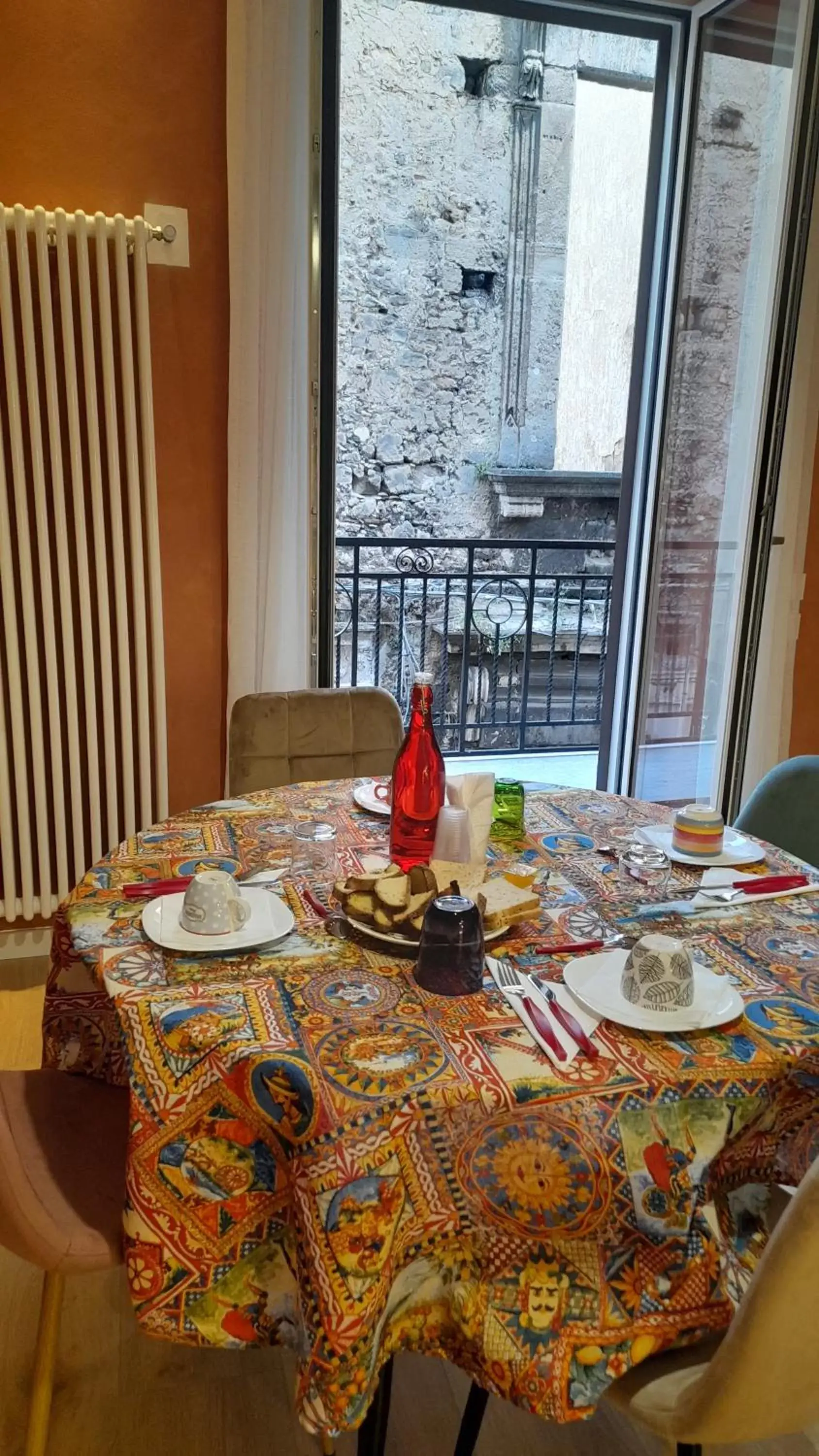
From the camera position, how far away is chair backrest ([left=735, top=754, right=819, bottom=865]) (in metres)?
1.91

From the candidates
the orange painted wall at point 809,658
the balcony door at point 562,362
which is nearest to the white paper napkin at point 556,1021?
the balcony door at point 562,362

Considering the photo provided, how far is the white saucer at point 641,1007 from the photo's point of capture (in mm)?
1112

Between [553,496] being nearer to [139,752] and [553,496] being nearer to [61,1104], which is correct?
[139,752]

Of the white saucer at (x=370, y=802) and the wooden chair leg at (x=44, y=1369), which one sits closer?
the wooden chair leg at (x=44, y=1369)

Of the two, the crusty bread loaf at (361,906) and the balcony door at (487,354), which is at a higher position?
the balcony door at (487,354)

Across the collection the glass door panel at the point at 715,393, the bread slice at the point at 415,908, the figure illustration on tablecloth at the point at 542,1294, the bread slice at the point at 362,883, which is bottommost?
the figure illustration on tablecloth at the point at 542,1294

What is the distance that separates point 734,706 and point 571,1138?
2.49m

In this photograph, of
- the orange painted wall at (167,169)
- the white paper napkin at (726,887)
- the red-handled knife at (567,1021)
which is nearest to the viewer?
the red-handled knife at (567,1021)

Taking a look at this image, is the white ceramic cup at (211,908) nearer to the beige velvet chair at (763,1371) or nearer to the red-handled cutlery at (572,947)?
the red-handled cutlery at (572,947)

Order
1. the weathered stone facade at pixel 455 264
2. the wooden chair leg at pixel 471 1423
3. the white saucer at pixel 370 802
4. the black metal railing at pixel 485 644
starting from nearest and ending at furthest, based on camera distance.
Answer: the wooden chair leg at pixel 471 1423 < the white saucer at pixel 370 802 < the black metal railing at pixel 485 644 < the weathered stone facade at pixel 455 264

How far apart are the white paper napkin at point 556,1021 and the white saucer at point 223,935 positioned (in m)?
0.28

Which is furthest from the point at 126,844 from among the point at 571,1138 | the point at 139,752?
the point at 139,752

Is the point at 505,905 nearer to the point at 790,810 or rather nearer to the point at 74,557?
the point at 790,810

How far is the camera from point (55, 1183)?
125 cm
